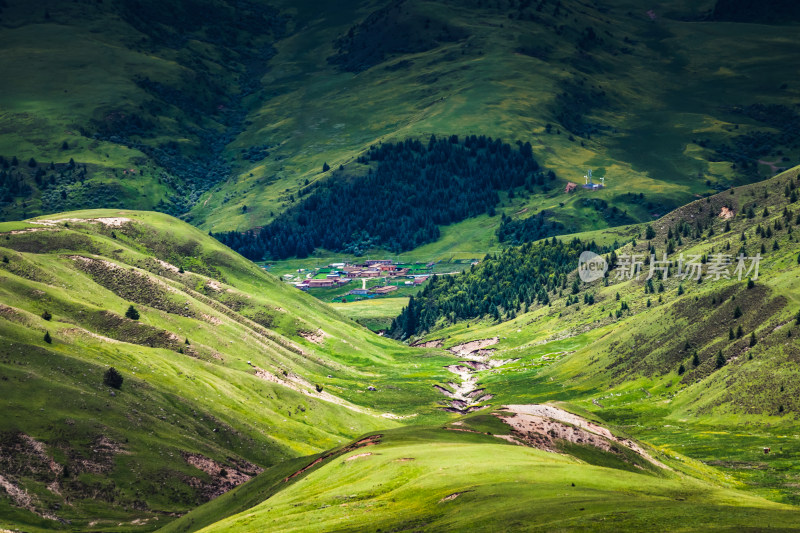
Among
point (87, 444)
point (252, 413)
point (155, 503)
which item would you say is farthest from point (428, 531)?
point (252, 413)

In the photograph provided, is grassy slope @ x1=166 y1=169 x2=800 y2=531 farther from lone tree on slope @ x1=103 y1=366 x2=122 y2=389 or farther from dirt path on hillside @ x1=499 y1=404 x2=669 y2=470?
lone tree on slope @ x1=103 y1=366 x2=122 y2=389

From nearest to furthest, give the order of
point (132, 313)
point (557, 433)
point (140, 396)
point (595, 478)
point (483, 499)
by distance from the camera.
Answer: point (483, 499), point (595, 478), point (557, 433), point (140, 396), point (132, 313)

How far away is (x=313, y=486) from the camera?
87688mm

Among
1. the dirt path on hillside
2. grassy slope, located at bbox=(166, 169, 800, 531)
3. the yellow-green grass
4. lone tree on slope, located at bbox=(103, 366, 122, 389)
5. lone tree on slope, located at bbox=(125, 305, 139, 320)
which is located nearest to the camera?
the yellow-green grass

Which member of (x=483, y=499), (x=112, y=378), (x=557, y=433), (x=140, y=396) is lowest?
(x=140, y=396)

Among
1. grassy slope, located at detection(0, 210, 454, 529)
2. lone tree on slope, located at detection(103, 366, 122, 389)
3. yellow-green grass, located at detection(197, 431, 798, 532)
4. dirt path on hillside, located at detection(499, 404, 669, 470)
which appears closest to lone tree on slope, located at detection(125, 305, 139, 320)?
grassy slope, located at detection(0, 210, 454, 529)

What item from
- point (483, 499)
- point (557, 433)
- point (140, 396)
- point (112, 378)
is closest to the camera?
point (483, 499)

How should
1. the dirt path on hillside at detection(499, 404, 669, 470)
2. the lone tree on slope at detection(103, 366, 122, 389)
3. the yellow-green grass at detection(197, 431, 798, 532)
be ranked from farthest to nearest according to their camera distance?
the lone tree on slope at detection(103, 366, 122, 389) < the dirt path on hillside at detection(499, 404, 669, 470) < the yellow-green grass at detection(197, 431, 798, 532)

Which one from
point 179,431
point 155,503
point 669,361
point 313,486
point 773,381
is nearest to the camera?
point 313,486

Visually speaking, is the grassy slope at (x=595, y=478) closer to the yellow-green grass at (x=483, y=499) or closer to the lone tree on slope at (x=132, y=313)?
the yellow-green grass at (x=483, y=499)

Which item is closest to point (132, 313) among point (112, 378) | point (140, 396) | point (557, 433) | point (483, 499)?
point (140, 396)

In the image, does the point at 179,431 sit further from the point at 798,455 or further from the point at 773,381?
the point at 773,381

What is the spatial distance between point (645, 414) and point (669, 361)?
25085 millimetres

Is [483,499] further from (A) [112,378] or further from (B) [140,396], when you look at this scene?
(A) [112,378]
